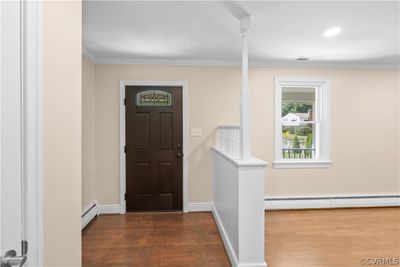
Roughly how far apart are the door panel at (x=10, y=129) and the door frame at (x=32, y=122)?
0.07 feet

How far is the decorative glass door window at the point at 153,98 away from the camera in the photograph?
4.27 m

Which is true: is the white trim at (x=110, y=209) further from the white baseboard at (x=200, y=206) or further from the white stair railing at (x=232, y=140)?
the white stair railing at (x=232, y=140)

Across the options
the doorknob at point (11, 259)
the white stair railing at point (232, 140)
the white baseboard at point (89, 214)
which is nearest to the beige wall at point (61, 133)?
the doorknob at point (11, 259)

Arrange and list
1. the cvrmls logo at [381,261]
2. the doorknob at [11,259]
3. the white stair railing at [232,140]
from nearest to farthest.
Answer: the doorknob at [11,259]
the cvrmls logo at [381,261]
the white stair railing at [232,140]

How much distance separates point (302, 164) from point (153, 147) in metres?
2.53

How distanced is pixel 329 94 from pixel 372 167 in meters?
1.50

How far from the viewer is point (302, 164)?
4.51 meters

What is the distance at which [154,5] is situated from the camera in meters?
2.42

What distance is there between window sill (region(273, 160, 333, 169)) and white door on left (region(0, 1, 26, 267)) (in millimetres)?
4031

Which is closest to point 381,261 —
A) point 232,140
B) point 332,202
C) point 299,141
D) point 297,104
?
point 332,202

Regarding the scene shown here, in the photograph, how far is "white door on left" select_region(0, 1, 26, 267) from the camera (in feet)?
2.85

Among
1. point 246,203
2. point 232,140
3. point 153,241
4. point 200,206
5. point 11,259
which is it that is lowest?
point 153,241

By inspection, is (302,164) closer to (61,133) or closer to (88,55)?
(88,55)

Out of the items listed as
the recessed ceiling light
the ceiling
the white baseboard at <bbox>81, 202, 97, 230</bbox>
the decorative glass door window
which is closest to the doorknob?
the ceiling
